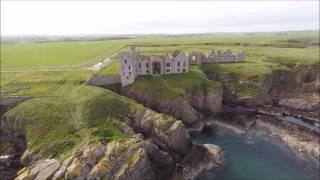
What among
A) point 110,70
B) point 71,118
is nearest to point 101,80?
point 110,70

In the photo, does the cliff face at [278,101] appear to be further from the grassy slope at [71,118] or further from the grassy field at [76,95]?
the grassy slope at [71,118]

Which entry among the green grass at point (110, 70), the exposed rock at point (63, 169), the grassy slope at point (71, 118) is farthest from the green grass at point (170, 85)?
the exposed rock at point (63, 169)

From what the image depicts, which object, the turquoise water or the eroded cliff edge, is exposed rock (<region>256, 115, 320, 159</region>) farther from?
the turquoise water

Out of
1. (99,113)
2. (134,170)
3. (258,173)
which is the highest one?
(99,113)

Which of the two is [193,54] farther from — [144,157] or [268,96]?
[144,157]

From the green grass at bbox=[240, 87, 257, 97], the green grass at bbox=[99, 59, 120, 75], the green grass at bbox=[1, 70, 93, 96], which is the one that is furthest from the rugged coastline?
the green grass at bbox=[1, 70, 93, 96]

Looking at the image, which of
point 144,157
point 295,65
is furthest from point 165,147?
point 295,65
